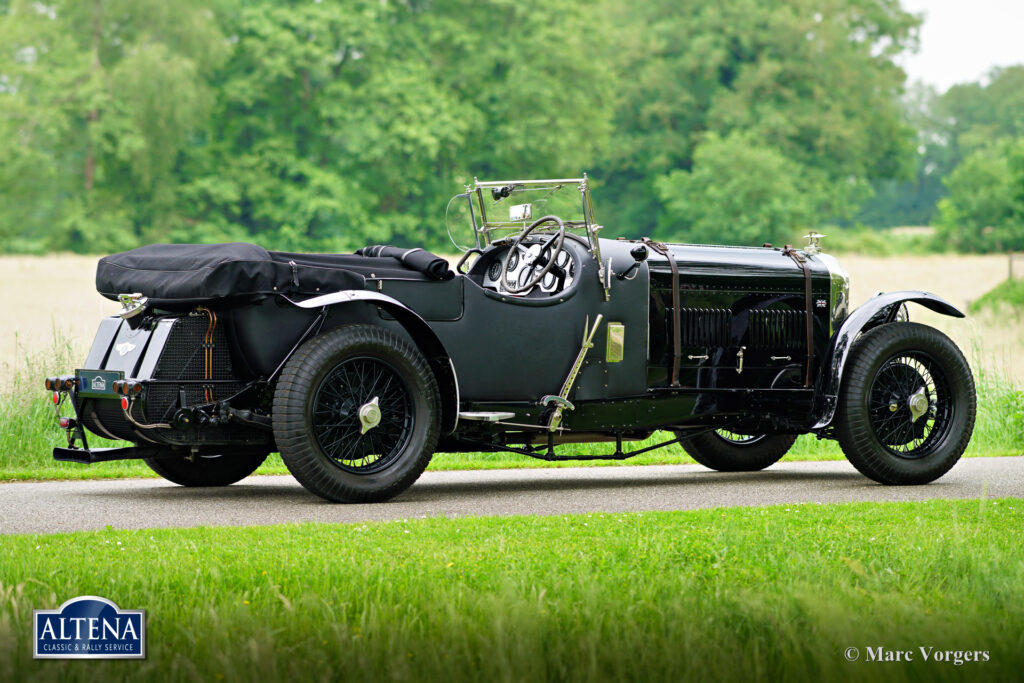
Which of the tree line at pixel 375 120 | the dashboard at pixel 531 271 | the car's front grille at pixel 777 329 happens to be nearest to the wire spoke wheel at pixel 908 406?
the car's front grille at pixel 777 329

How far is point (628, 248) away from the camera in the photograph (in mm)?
8422

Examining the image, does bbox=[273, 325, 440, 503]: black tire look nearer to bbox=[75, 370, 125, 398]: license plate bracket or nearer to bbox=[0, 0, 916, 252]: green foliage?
bbox=[75, 370, 125, 398]: license plate bracket

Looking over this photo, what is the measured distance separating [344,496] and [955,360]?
4300 mm

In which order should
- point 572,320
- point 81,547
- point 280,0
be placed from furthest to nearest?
1. point 280,0
2. point 572,320
3. point 81,547

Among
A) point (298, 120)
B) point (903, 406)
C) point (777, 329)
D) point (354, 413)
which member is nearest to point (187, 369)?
point (354, 413)

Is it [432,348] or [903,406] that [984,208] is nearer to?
[903,406]

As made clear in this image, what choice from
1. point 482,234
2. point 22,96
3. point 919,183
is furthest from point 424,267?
point 919,183

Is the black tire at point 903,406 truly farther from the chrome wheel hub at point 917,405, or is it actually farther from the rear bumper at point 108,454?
the rear bumper at point 108,454

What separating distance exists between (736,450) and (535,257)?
2431mm

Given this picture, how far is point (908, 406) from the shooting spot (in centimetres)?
878

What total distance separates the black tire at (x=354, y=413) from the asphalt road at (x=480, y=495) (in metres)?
0.18

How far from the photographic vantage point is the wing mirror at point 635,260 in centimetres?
830

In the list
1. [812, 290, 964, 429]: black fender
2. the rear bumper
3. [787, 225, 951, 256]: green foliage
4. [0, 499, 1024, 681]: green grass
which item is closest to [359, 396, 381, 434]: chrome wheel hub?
[0, 499, 1024, 681]: green grass

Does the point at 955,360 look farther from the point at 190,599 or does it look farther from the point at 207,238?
the point at 207,238
